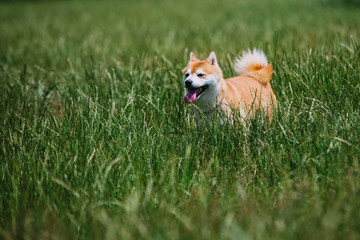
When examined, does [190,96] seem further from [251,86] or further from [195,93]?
[251,86]

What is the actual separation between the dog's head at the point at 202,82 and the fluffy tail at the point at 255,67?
0.52 metres

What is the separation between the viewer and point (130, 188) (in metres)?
2.29

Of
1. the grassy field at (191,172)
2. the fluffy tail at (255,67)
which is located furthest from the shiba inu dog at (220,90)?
the grassy field at (191,172)

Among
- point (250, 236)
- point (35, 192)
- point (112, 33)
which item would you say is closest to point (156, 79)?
point (35, 192)

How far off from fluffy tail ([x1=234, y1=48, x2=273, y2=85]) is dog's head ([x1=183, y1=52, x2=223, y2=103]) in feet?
1.72

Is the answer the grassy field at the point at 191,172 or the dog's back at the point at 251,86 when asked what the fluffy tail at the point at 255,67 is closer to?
the dog's back at the point at 251,86

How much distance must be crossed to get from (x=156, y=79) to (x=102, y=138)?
1.71 metres

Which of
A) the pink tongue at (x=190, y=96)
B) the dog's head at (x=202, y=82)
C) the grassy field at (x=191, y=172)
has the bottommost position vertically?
the grassy field at (x=191, y=172)

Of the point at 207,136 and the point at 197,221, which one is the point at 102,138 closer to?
the point at 207,136

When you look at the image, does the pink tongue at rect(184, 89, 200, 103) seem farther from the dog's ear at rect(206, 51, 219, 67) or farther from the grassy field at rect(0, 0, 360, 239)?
the dog's ear at rect(206, 51, 219, 67)

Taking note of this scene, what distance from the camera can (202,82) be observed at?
305 cm

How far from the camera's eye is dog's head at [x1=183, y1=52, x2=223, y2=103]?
3.05m

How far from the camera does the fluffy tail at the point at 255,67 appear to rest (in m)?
3.50

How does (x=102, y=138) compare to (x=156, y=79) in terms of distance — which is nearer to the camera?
(x=102, y=138)
